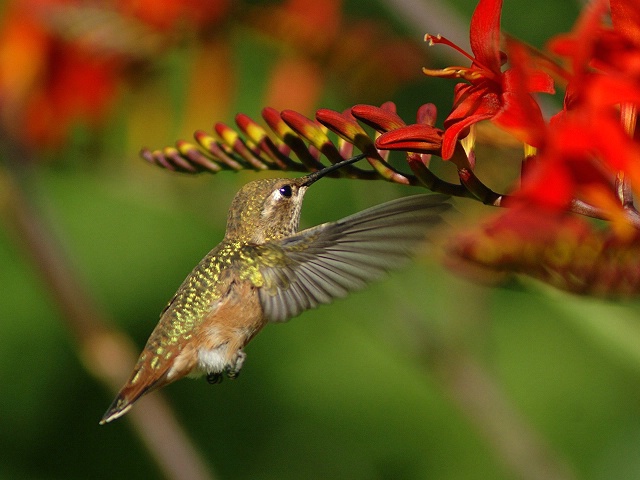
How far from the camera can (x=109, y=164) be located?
5.65 feet

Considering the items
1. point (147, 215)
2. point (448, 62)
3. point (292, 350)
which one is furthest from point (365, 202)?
point (147, 215)

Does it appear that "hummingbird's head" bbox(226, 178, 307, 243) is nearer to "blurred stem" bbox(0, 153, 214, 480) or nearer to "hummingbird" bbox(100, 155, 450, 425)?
"hummingbird" bbox(100, 155, 450, 425)

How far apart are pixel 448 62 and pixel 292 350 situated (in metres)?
1.44

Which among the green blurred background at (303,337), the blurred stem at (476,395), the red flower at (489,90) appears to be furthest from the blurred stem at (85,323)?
the red flower at (489,90)

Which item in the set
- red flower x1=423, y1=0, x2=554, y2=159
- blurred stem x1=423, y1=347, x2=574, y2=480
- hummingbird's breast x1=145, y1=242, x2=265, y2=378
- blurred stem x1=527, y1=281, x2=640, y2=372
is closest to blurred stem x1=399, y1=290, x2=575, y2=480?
blurred stem x1=423, y1=347, x2=574, y2=480

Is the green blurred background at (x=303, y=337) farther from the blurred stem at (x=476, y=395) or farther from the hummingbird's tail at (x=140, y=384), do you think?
the hummingbird's tail at (x=140, y=384)

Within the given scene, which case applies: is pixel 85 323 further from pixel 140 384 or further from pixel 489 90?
pixel 489 90

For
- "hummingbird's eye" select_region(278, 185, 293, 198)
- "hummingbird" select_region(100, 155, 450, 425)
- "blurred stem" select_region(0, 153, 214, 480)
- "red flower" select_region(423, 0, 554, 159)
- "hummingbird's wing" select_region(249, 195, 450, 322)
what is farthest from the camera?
"blurred stem" select_region(0, 153, 214, 480)

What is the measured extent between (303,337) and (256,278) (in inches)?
60.0

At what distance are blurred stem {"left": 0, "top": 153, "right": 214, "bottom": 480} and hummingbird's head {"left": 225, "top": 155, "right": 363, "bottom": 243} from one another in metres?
0.44

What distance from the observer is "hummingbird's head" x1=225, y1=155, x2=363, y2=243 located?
1.19 metres

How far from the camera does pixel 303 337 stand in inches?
107

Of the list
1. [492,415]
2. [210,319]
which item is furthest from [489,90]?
[492,415]

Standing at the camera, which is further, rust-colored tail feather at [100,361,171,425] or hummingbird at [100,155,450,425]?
rust-colored tail feather at [100,361,171,425]
